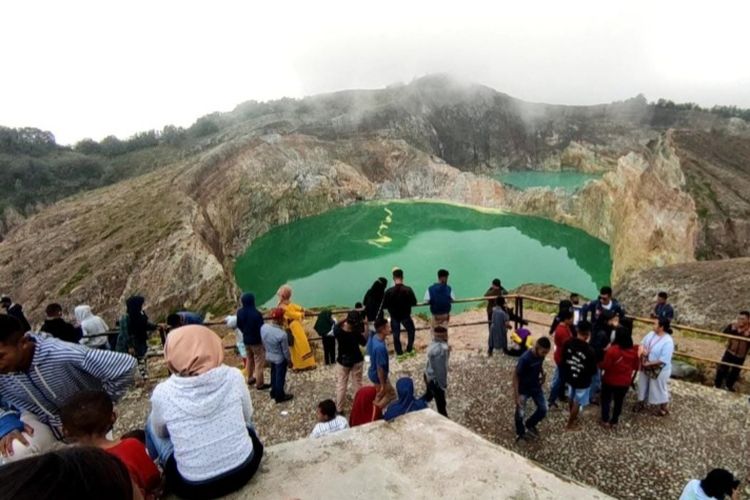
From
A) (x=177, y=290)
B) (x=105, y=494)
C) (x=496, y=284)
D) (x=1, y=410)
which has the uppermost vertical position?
(x=105, y=494)

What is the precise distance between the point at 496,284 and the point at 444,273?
2.06 meters

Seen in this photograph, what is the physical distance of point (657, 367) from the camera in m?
6.59

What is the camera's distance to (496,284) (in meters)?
10.4

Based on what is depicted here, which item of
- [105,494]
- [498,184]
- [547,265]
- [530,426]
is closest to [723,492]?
[530,426]

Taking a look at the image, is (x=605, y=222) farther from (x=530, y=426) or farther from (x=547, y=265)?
(x=530, y=426)

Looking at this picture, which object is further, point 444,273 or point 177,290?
point 177,290

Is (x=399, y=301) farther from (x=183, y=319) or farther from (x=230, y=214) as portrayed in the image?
(x=230, y=214)

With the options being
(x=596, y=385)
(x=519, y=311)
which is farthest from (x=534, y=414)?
(x=519, y=311)

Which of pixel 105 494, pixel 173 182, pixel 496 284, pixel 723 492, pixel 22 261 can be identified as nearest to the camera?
pixel 105 494

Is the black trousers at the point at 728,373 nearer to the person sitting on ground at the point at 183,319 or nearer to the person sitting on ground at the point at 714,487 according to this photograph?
the person sitting on ground at the point at 714,487

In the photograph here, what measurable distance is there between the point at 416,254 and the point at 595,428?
28.9 meters

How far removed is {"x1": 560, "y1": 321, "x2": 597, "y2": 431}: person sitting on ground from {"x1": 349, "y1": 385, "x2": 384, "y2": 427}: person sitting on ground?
2830 millimetres

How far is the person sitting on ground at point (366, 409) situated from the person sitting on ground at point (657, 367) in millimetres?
4087

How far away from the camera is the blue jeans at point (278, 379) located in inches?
286
